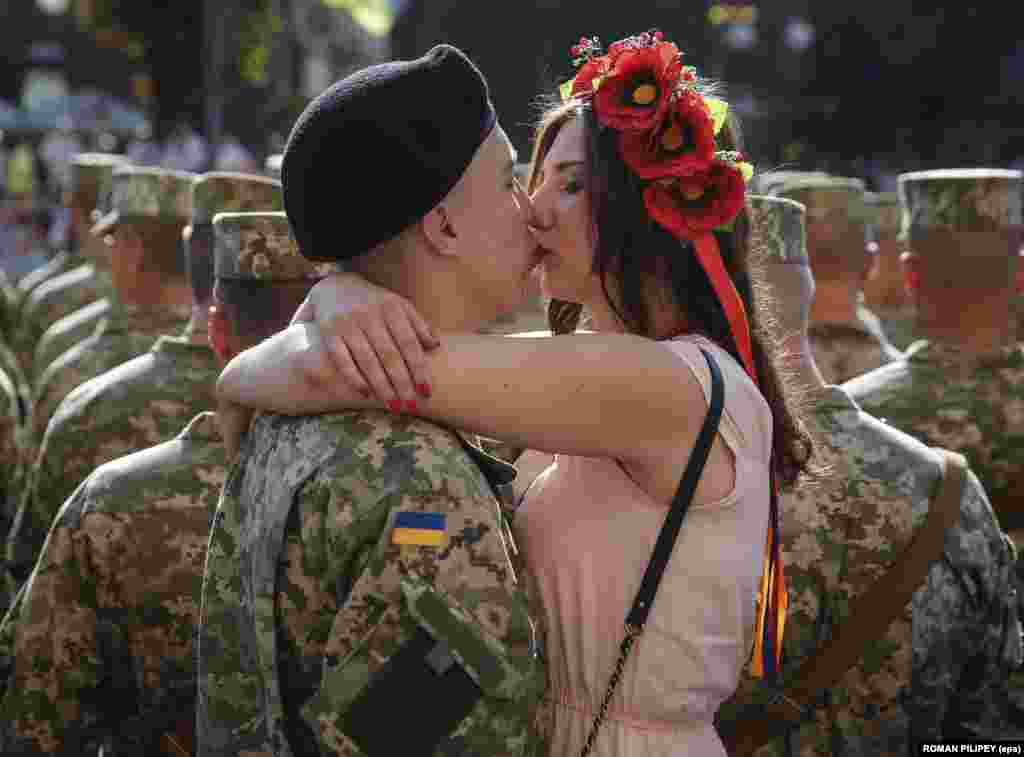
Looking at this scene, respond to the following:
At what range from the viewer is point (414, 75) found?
7.89 feet

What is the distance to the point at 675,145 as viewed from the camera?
2615mm

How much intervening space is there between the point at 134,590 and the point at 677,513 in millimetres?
1601

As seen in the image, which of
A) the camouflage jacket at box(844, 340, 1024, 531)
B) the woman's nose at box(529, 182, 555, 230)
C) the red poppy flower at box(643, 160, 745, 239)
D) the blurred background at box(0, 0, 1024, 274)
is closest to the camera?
the red poppy flower at box(643, 160, 745, 239)

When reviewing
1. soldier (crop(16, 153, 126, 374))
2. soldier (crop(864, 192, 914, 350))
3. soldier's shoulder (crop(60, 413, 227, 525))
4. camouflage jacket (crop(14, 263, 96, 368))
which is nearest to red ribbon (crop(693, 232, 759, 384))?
soldier's shoulder (crop(60, 413, 227, 525))

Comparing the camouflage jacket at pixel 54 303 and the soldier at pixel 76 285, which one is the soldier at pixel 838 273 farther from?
the camouflage jacket at pixel 54 303

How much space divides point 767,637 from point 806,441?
37 cm

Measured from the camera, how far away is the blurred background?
80.9 ft

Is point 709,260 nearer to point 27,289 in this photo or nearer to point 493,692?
point 493,692

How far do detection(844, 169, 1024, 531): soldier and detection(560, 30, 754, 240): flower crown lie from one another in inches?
93.6

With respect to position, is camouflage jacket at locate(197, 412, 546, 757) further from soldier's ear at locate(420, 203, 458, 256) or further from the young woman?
soldier's ear at locate(420, 203, 458, 256)

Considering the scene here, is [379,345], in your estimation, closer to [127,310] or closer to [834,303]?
[834,303]

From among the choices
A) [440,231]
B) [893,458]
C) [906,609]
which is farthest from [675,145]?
[906,609]

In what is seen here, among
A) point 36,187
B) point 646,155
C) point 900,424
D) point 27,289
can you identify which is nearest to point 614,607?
point 646,155

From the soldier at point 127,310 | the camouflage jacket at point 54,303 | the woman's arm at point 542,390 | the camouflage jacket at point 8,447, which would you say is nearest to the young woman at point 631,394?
the woman's arm at point 542,390
